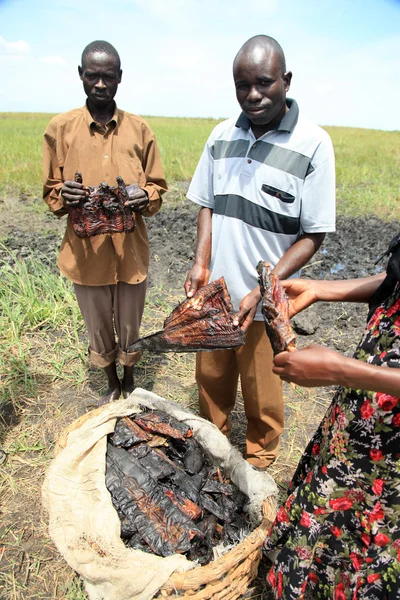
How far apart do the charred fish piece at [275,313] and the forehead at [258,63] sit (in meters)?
0.96

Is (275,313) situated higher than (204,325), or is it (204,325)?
(275,313)

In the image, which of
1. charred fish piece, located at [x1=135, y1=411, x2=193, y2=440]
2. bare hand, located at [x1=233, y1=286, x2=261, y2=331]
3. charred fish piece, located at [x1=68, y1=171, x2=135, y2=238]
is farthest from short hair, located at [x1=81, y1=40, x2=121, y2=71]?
charred fish piece, located at [x1=135, y1=411, x2=193, y2=440]

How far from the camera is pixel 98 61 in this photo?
103 inches

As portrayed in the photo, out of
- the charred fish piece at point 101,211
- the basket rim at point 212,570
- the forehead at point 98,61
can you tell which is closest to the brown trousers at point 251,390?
the basket rim at point 212,570

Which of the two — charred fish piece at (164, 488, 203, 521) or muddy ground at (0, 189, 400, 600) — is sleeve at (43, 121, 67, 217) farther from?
charred fish piece at (164, 488, 203, 521)

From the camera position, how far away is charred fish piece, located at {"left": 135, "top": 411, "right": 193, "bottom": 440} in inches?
108

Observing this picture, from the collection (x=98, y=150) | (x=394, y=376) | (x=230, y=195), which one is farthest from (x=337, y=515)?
(x=98, y=150)

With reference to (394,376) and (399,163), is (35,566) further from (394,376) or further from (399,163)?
(399,163)

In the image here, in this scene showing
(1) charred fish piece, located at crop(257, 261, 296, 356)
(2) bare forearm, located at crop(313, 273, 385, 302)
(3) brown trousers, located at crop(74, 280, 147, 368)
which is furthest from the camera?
(3) brown trousers, located at crop(74, 280, 147, 368)

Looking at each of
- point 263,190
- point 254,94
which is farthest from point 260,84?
point 263,190

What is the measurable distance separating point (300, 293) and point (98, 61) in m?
1.90

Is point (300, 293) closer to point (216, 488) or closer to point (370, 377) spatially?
point (370, 377)

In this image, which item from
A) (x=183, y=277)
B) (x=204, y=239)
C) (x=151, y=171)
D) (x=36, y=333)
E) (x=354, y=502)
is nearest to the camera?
(x=354, y=502)

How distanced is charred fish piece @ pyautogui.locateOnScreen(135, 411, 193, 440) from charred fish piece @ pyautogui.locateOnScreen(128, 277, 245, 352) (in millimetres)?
669
